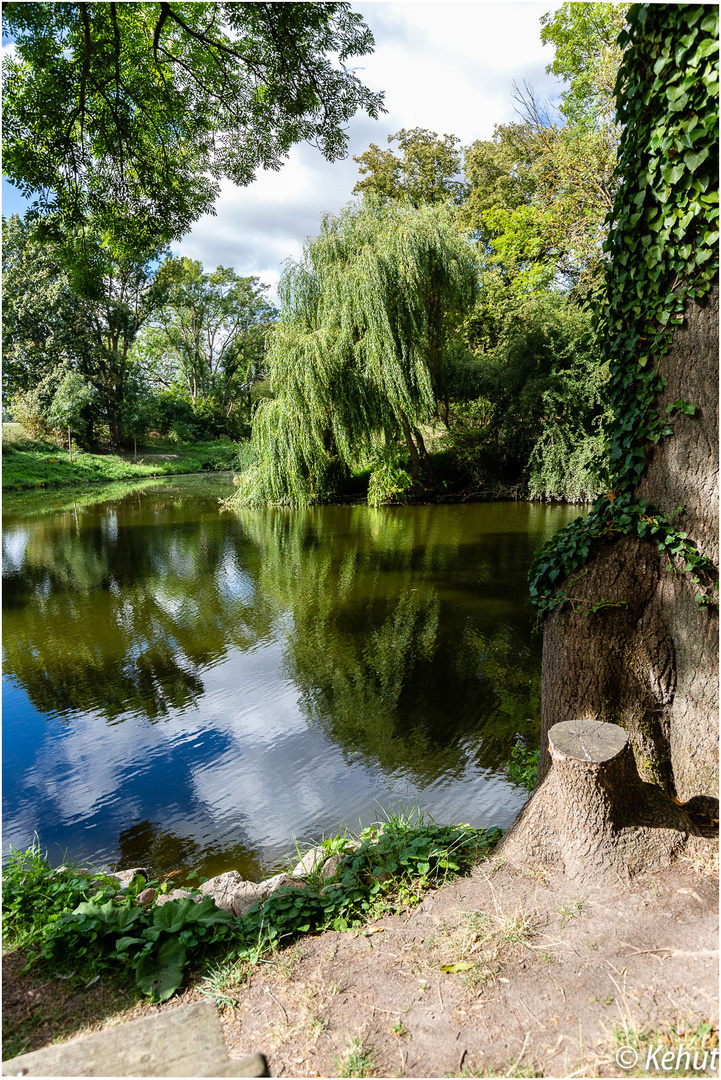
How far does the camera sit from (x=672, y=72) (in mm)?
2641

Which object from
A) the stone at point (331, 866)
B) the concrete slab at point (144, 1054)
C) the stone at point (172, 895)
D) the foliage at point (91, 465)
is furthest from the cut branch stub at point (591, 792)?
the foliage at point (91, 465)

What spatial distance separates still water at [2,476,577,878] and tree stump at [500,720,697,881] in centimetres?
122

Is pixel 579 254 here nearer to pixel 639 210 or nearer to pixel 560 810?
pixel 639 210

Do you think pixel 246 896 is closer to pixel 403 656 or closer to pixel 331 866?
pixel 331 866

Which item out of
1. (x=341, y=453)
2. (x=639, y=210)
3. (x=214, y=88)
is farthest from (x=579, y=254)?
(x=639, y=210)

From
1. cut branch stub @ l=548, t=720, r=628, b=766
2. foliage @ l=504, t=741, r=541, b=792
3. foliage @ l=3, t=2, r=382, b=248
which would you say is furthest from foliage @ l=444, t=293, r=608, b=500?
Answer: cut branch stub @ l=548, t=720, r=628, b=766

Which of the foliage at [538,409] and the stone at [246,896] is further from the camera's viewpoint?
the foliage at [538,409]

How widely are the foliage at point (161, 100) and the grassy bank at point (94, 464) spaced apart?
64.9 ft

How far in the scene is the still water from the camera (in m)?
3.94

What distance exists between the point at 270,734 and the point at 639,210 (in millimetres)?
4554

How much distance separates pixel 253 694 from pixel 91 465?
24923 millimetres

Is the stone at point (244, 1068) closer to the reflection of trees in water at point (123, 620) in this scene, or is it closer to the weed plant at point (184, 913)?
the weed plant at point (184, 913)

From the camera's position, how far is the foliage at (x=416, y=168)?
81.4 ft

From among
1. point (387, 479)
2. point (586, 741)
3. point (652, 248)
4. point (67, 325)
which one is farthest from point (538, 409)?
point (67, 325)
